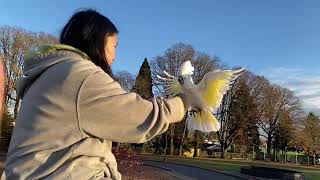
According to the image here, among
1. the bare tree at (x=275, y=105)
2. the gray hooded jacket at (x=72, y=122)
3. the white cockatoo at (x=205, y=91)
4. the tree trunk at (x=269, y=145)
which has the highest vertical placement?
the bare tree at (x=275, y=105)

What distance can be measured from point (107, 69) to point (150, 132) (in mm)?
377

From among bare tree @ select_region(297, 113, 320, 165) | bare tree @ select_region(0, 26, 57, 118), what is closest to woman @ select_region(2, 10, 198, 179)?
bare tree @ select_region(0, 26, 57, 118)

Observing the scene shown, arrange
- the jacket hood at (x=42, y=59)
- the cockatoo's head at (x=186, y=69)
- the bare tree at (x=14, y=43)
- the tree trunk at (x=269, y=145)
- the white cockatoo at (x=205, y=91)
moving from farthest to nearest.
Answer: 1. the tree trunk at (x=269, y=145)
2. the bare tree at (x=14, y=43)
3. the cockatoo's head at (x=186, y=69)
4. the white cockatoo at (x=205, y=91)
5. the jacket hood at (x=42, y=59)

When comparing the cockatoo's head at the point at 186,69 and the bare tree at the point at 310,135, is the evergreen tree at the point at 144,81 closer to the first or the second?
the bare tree at the point at 310,135

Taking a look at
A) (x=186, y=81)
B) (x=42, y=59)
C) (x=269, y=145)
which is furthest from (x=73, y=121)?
(x=269, y=145)

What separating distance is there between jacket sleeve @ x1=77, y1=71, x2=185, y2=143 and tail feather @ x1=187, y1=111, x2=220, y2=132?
0.43 meters

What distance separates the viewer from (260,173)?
91.0 feet

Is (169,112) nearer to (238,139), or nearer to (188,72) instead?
(188,72)

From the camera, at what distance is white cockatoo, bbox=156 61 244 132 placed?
2.51 metres

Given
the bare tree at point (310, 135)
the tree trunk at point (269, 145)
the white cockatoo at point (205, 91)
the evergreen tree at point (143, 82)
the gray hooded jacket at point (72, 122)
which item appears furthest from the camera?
the tree trunk at point (269, 145)

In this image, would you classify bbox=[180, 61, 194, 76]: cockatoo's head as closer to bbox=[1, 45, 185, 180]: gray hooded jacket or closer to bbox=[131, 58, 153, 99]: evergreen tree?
bbox=[1, 45, 185, 180]: gray hooded jacket

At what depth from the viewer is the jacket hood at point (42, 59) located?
6.79ft

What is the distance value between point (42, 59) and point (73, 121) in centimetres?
34

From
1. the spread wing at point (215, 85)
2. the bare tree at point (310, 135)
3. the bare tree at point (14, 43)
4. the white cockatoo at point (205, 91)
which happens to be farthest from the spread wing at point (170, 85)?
the bare tree at point (310, 135)
